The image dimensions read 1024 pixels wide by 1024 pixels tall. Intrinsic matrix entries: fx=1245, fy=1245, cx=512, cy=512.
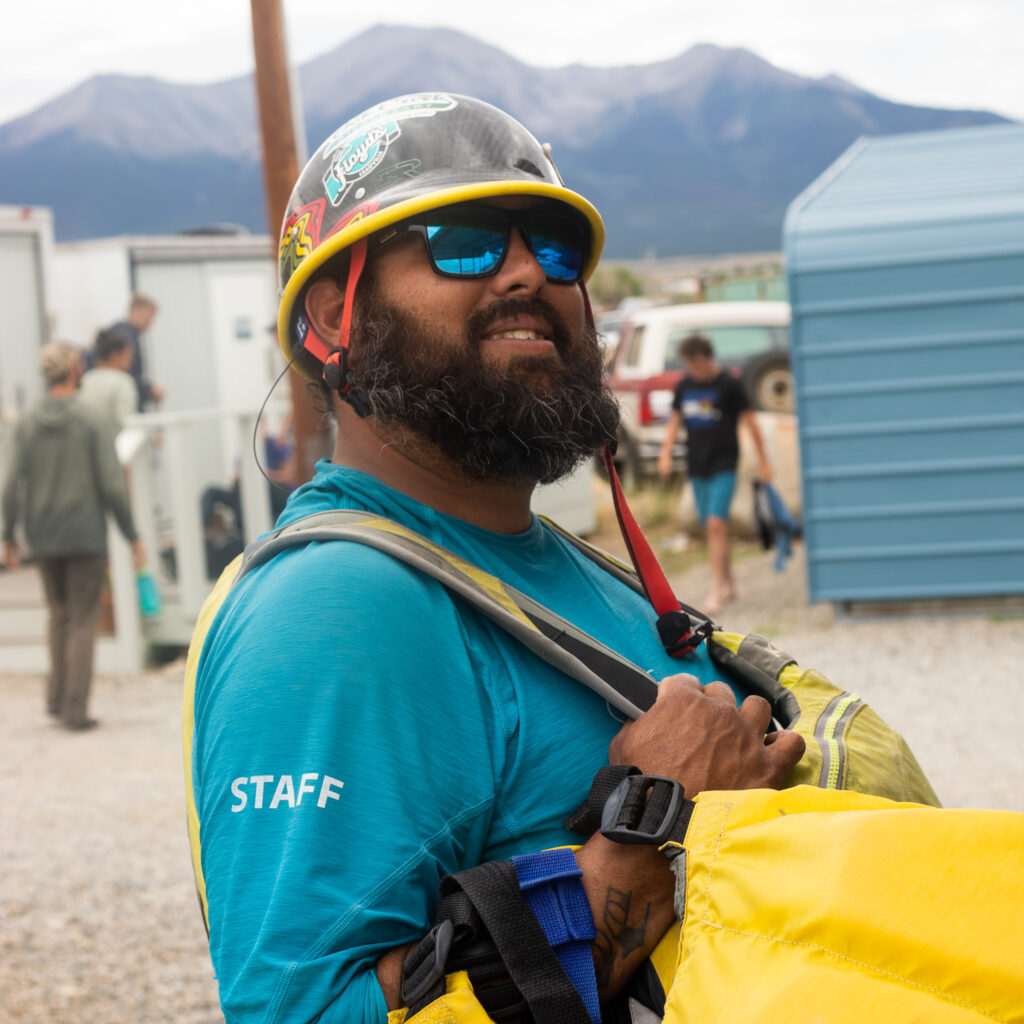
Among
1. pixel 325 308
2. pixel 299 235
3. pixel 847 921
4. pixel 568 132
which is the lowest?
pixel 847 921

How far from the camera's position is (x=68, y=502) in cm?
741

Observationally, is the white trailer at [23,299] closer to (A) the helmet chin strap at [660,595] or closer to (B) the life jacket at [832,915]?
(A) the helmet chin strap at [660,595]

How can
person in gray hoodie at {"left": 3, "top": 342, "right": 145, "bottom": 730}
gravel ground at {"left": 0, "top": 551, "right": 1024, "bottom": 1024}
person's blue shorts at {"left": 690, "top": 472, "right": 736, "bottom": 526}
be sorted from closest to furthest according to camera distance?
1. gravel ground at {"left": 0, "top": 551, "right": 1024, "bottom": 1024}
2. person in gray hoodie at {"left": 3, "top": 342, "right": 145, "bottom": 730}
3. person's blue shorts at {"left": 690, "top": 472, "right": 736, "bottom": 526}

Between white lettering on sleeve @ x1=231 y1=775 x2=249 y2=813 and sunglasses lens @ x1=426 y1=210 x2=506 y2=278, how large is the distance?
2.37 feet

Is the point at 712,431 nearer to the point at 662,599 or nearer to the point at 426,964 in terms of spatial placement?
the point at 662,599

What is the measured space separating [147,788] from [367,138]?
532 centimetres

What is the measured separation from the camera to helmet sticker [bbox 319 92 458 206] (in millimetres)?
1696

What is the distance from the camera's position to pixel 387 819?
1260 mm

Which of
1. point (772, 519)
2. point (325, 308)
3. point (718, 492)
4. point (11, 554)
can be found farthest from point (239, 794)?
point (772, 519)

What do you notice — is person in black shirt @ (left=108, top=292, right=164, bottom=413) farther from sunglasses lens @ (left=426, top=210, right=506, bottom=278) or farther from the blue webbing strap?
the blue webbing strap

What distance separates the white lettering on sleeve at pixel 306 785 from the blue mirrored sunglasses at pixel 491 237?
707mm

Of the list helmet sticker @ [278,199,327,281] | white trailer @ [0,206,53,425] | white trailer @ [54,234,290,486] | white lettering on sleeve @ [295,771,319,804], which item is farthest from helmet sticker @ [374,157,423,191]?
white trailer @ [54,234,290,486]

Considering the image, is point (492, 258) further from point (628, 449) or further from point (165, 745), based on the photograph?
point (628, 449)

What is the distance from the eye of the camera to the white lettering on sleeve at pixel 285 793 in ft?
4.09
